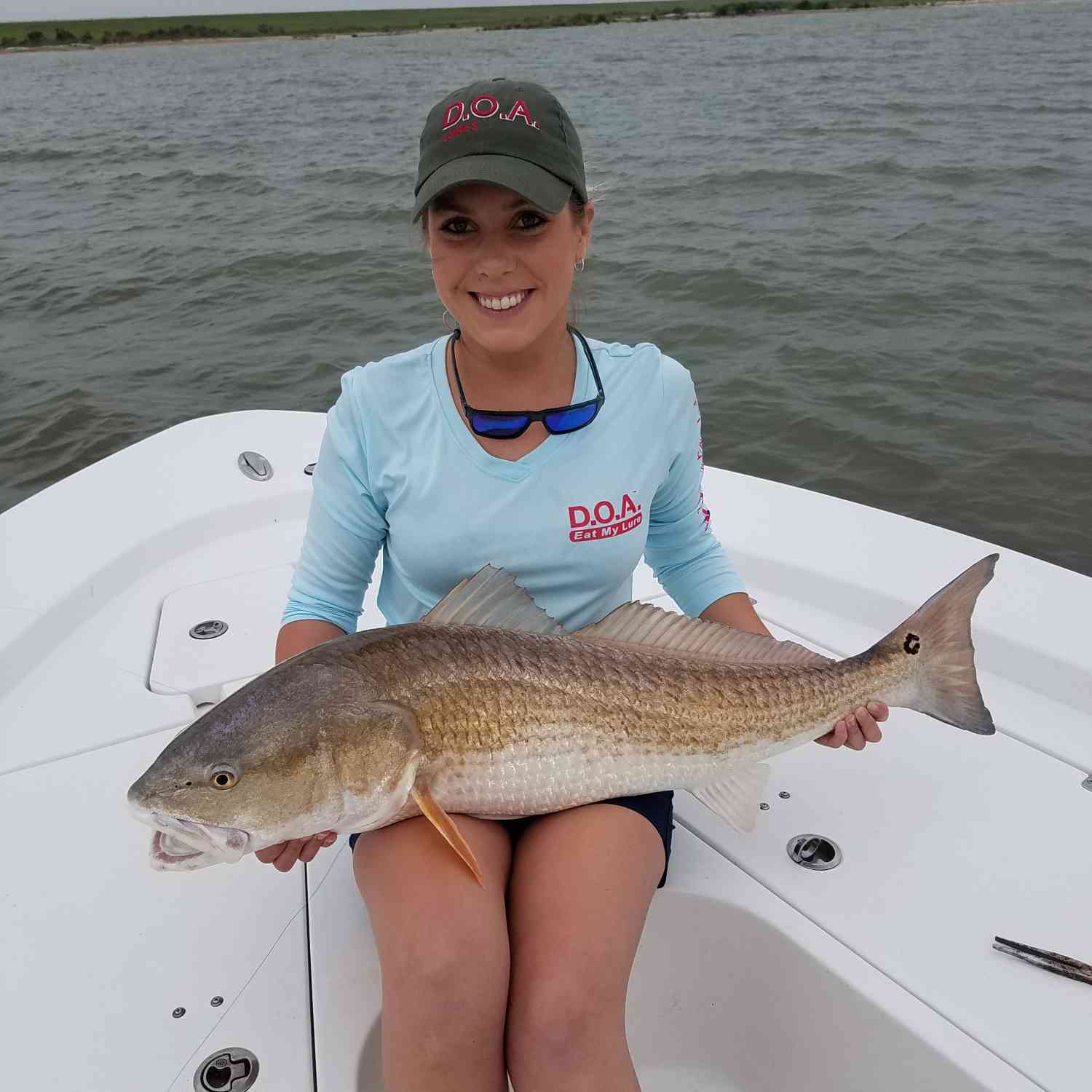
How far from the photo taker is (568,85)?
2452cm

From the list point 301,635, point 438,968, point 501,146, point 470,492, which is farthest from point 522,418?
point 438,968

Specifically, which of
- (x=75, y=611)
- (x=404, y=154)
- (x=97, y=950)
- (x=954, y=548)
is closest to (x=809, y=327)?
(x=954, y=548)

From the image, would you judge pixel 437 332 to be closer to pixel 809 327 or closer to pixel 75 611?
pixel 809 327

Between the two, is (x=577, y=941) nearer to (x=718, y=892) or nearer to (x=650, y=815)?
(x=650, y=815)

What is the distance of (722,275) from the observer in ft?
34.9

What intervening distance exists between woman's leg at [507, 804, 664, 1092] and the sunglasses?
0.86m

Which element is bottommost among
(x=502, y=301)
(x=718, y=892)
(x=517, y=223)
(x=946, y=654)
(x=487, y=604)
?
(x=718, y=892)

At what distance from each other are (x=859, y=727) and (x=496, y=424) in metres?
1.13

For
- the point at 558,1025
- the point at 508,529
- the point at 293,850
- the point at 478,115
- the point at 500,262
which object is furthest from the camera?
the point at 508,529

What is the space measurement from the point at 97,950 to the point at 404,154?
17.2m

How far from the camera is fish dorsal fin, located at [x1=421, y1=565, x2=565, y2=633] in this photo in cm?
208

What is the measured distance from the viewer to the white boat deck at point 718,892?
1.99 metres

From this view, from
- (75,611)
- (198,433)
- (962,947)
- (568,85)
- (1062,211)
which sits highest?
(568,85)

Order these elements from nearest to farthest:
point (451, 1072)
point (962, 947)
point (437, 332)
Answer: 1. point (451, 1072)
2. point (962, 947)
3. point (437, 332)
